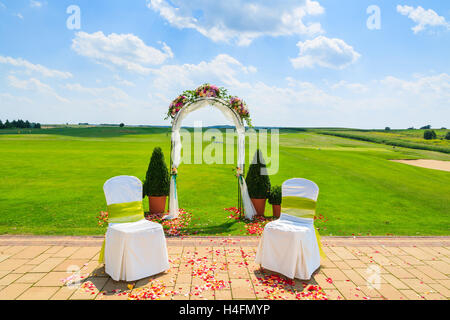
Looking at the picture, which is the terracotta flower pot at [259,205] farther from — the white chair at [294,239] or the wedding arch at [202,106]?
the white chair at [294,239]

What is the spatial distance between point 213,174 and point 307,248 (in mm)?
12502

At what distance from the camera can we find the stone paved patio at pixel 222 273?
15.7 ft

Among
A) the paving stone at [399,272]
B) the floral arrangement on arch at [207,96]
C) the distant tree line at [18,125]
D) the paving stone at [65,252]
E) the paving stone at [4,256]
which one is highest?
the distant tree line at [18,125]

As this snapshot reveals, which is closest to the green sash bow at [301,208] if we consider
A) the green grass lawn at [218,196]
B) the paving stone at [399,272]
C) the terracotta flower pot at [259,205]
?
the paving stone at [399,272]

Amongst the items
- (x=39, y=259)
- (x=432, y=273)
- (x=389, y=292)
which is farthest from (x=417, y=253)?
(x=39, y=259)

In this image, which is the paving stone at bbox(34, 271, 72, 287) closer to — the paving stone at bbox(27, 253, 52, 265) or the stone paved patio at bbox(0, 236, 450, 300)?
the stone paved patio at bbox(0, 236, 450, 300)

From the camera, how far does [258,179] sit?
9203 mm

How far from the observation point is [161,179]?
9.41m

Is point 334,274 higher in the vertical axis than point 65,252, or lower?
lower

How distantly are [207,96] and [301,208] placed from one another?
485 centimetres

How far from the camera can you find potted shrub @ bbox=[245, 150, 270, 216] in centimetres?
915

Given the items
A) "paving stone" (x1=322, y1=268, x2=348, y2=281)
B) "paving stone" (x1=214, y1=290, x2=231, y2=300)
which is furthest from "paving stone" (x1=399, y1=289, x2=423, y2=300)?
"paving stone" (x1=214, y1=290, x2=231, y2=300)

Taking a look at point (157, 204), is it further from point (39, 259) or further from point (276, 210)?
point (276, 210)

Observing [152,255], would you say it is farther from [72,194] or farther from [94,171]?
[94,171]
